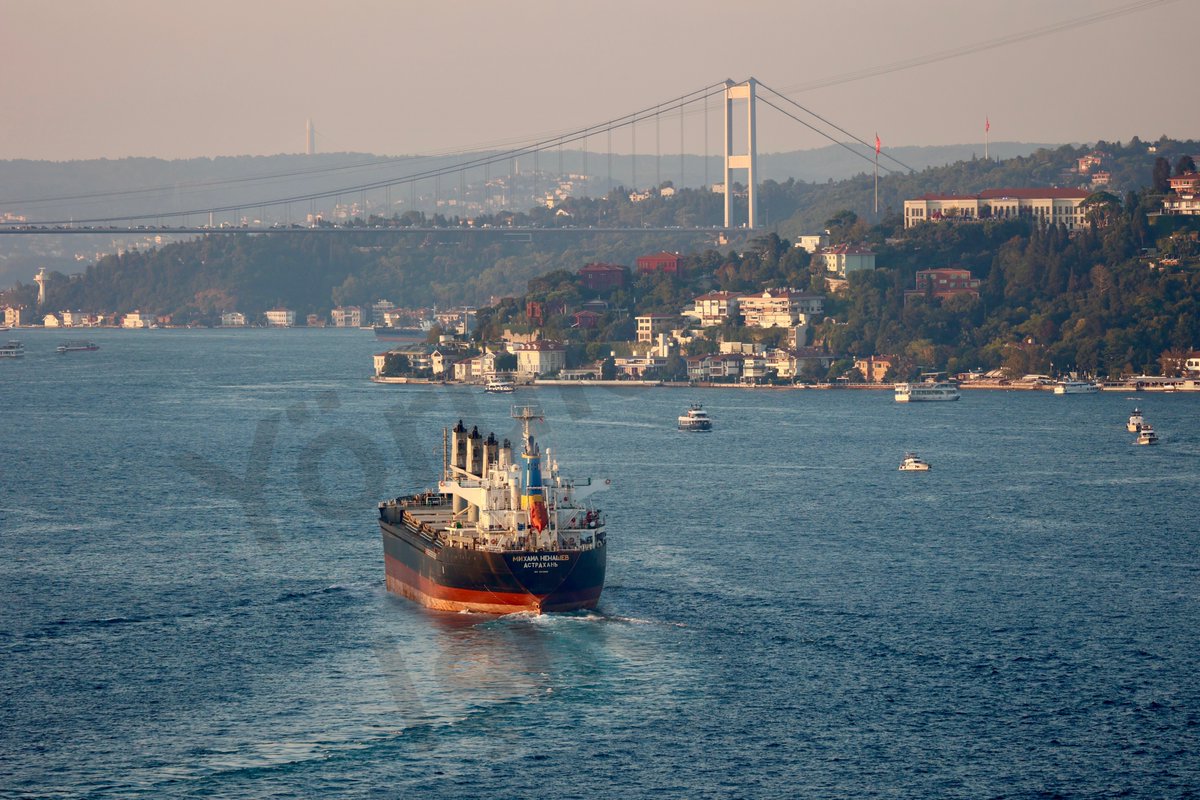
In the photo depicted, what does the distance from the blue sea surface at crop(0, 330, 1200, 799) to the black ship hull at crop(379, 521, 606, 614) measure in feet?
1.74

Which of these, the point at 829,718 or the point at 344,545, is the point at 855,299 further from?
the point at 829,718

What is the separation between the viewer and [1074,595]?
3806 cm

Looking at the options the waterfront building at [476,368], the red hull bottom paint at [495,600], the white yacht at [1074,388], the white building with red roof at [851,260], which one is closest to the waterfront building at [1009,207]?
the white building with red roof at [851,260]

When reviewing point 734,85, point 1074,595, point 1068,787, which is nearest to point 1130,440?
point 1074,595

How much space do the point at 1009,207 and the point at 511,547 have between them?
4050 inches

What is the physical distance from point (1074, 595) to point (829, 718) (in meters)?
11.6

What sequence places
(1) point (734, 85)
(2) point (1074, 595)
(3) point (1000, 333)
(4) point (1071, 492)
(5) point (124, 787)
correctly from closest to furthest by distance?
(5) point (124, 787) → (2) point (1074, 595) → (4) point (1071, 492) → (3) point (1000, 333) → (1) point (734, 85)

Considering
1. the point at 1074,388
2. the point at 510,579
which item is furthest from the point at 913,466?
the point at 1074,388

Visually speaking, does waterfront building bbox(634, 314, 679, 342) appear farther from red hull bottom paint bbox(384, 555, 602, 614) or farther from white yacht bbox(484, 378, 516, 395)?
red hull bottom paint bbox(384, 555, 602, 614)

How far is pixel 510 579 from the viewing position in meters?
34.0

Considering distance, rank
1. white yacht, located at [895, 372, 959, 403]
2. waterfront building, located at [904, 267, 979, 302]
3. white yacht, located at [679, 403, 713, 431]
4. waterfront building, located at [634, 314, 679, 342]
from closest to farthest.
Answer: white yacht, located at [679, 403, 713, 431] → white yacht, located at [895, 372, 959, 403] → waterfront building, located at [904, 267, 979, 302] → waterfront building, located at [634, 314, 679, 342]

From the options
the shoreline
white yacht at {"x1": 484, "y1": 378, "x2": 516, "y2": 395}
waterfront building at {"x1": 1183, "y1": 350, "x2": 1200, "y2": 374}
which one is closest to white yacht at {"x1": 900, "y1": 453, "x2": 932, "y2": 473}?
the shoreline

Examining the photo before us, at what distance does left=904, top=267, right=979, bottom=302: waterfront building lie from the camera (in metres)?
115

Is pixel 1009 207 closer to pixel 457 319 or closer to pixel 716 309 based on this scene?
pixel 716 309
